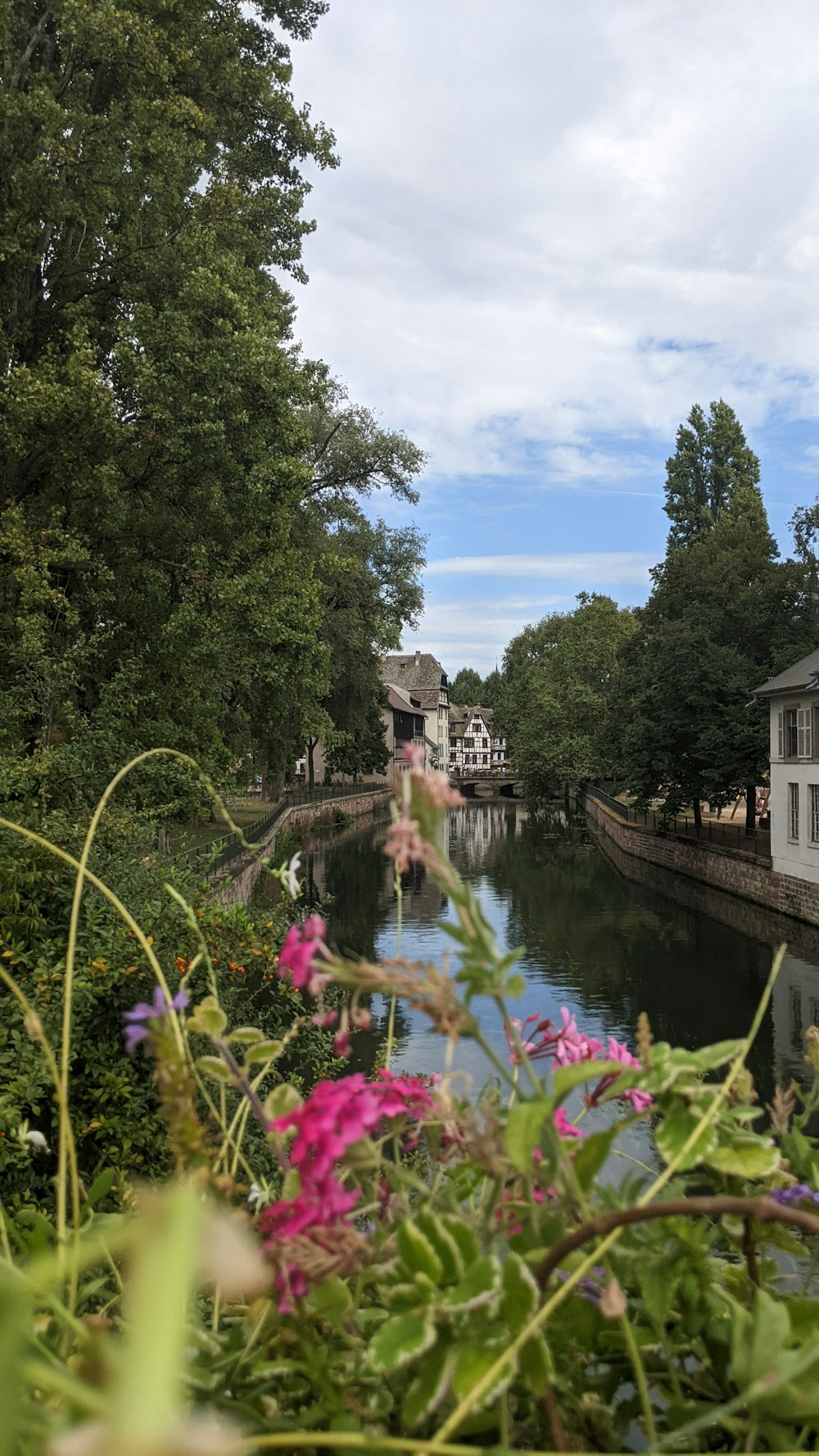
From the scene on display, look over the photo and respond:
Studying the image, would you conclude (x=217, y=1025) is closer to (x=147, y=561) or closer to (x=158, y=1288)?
(x=158, y=1288)

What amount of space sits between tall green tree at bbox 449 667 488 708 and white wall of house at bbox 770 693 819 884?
120m

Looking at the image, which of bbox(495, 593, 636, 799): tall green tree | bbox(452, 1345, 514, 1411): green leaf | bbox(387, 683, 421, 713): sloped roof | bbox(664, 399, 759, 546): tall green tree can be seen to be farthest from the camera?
bbox(387, 683, 421, 713): sloped roof

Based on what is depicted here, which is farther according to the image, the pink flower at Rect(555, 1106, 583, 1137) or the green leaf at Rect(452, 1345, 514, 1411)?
the pink flower at Rect(555, 1106, 583, 1137)

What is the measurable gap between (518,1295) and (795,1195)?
56cm

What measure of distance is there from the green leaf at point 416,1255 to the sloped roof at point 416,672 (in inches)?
3885

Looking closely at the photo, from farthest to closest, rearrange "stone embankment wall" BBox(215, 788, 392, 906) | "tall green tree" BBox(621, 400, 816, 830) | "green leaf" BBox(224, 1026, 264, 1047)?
1. "tall green tree" BBox(621, 400, 816, 830)
2. "stone embankment wall" BBox(215, 788, 392, 906)
3. "green leaf" BBox(224, 1026, 264, 1047)

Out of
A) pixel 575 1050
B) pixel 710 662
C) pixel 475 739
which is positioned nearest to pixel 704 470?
pixel 710 662

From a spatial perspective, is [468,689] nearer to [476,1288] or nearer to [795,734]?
[795,734]

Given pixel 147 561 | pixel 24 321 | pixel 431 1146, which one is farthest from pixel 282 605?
pixel 431 1146

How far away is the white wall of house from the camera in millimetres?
24594

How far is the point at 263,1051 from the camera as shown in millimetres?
1174

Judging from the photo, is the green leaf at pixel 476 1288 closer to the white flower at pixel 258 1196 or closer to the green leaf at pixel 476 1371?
the green leaf at pixel 476 1371

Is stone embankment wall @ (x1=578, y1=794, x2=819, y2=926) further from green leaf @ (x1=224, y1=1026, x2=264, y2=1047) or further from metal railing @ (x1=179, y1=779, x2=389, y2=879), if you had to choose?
green leaf @ (x1=224, y1=1026, x2=264, y2=1047)

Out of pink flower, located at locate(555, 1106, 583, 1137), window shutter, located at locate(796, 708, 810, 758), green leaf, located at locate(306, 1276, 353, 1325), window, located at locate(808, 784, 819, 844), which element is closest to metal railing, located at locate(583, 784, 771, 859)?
window, located at locate(808, 784, 819, 844)
